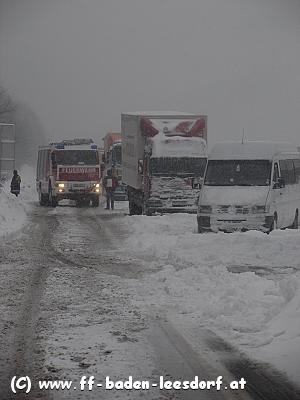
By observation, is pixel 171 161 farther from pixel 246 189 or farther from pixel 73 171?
pixel 73 171

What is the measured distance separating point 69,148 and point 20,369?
95.1ft

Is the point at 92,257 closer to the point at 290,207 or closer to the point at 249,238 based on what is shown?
the point at 249,238

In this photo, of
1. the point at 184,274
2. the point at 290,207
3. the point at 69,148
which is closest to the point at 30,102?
the point at 69,148

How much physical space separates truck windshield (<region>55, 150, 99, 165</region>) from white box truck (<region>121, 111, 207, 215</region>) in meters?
8.90

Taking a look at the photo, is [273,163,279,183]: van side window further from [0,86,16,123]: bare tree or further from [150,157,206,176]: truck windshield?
[0,86,16,123]: bare tree

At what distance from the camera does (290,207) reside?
70.9 feet

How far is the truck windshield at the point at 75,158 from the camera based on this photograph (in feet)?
117

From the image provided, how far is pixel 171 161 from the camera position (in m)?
26.1

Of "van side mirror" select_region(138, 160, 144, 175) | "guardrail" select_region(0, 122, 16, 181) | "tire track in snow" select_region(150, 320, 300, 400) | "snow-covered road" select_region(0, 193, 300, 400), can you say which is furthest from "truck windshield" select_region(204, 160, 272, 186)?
"guardrail" select_region(0, 122, 16, 181)

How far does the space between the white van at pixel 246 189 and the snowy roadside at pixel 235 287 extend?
49.9 inches

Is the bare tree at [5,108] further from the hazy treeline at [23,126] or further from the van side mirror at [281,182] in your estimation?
the van side mirror at [281,182]

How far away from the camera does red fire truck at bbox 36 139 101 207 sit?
35.6 metres

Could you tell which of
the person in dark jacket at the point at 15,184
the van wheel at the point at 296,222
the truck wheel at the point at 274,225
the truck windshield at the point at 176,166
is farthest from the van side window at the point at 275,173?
the person in dark jacket at the point at 15,184

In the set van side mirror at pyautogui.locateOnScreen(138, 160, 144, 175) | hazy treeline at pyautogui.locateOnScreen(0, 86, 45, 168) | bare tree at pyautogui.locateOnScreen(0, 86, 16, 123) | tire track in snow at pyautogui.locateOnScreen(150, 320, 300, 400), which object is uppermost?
tire track in snow at pyautogui.locateOnScreen(150, 320, 300, 400)
